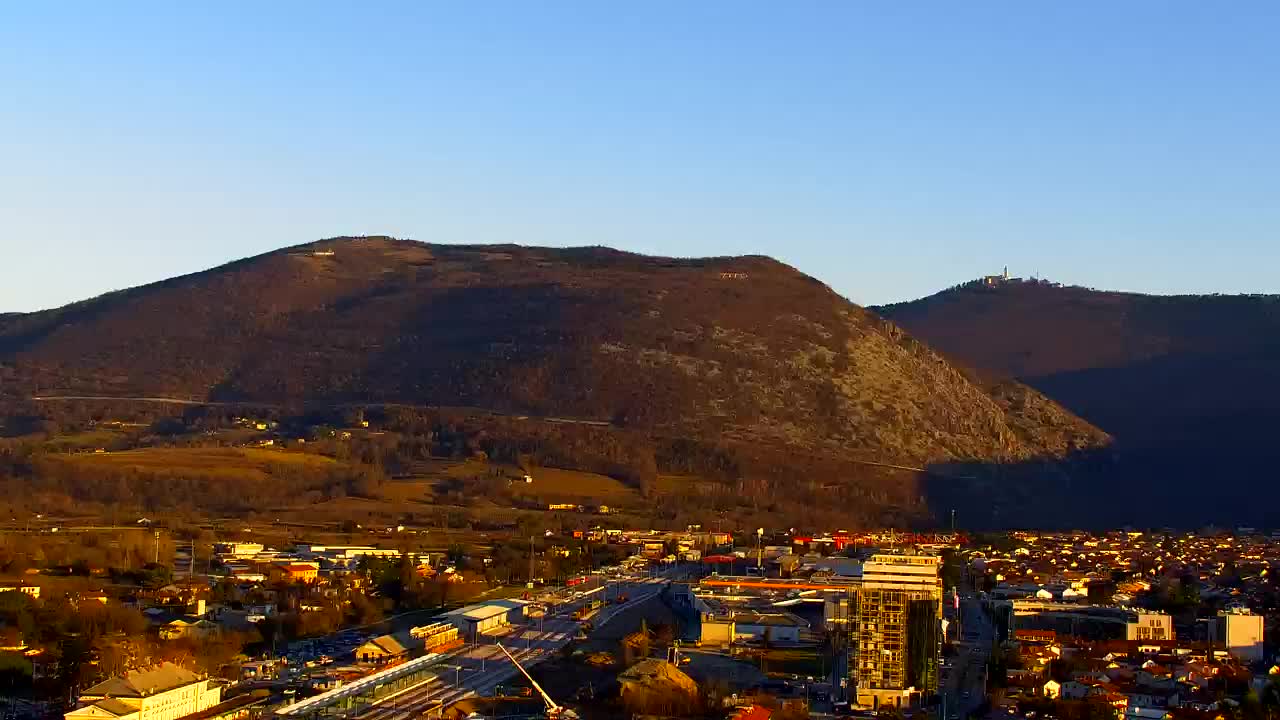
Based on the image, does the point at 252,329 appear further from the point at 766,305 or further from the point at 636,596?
the point at 636,596

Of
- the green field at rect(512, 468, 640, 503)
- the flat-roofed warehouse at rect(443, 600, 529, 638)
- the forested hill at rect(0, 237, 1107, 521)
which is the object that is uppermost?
the forested hill at rect(0, 237, 1107, 521)

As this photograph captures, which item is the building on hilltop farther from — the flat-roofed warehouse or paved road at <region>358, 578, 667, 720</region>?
the flat-roofed warehouse

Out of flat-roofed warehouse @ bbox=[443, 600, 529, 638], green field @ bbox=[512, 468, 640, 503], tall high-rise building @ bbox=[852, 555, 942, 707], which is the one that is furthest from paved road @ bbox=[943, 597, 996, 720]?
green field @ bbox=[512, 468, 640, 503]

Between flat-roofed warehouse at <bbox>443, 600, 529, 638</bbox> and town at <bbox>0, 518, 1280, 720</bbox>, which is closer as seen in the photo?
town at <bbox>0, 518, 1280, 720</bbox>

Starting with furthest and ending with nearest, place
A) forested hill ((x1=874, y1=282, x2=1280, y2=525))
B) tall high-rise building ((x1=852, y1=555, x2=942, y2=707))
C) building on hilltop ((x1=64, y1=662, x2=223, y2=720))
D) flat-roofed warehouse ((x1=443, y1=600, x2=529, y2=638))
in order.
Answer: forested hill ((x1=874, y1=282, x2=1280, y2=525)), flat-roofed warehouse ((x1=443, y1=600, x2=529, y2=638)), tall high-rise building ((x1=852, y1=555, x2=942, y2=707)), building on hilltop ((x1=64, y1=662, x2=223, y2=720))

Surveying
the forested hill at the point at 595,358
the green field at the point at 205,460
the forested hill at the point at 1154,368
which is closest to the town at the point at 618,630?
the green field at the point at 205,460

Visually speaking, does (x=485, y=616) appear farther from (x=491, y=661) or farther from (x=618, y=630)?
(x=491, y=661)

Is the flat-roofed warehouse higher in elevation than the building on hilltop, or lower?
higher
